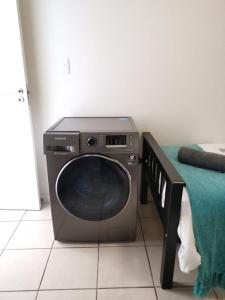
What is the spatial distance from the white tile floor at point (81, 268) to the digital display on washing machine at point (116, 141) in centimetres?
75

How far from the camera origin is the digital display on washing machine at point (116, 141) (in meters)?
1.39

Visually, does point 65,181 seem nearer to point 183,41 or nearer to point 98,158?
point 98,158

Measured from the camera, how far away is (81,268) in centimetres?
144

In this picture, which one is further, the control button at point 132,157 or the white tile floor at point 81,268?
the control button at point 132,157

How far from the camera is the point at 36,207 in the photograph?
79.5 inches

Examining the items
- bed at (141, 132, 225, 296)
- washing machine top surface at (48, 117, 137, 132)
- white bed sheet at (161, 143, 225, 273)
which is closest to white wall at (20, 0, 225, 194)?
washing machine top surface at (48, 117, 137, 132)

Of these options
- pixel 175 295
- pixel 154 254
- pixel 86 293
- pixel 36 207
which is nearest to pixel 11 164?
pixel 36 207

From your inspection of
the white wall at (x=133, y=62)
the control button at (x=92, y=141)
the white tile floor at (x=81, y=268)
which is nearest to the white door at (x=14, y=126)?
the white wall at (x=133, y=62)

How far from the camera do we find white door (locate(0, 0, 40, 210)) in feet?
5.27

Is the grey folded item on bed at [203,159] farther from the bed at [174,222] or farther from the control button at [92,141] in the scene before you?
the control button at [92,141]

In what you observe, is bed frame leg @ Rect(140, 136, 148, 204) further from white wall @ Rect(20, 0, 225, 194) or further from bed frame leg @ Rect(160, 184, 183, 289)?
bed frame leg @ Rect(160, 184, 183, 289)

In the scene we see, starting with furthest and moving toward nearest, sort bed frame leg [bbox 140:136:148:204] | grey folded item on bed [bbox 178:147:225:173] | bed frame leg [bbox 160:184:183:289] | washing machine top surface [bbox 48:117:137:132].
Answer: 1. bed frame leg [bbox 140:136:148:204]
2. washing machine top surface [bbox 48:117:137:132]
3. grey folded item on bed [bbox 178:147:225:173]
4. bed frame leg [bbox 160:184:183:289]

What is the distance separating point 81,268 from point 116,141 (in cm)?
83

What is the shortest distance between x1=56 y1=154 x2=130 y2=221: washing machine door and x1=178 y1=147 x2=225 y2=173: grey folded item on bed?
1.28 ft
